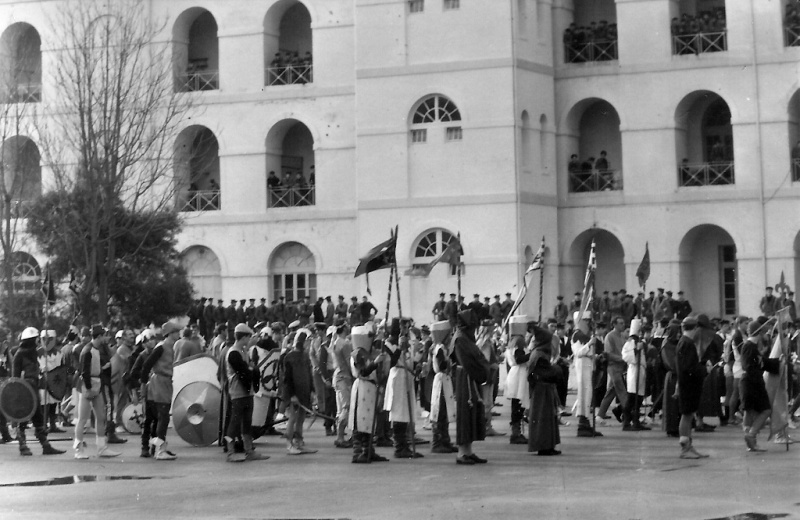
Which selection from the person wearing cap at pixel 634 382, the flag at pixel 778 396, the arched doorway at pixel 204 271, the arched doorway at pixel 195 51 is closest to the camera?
the flag at pixel 778 396

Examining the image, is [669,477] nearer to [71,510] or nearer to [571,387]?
[71,510]

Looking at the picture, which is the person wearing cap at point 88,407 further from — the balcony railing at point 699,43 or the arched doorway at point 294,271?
the balcony railing at point 699,43

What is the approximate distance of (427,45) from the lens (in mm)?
40906

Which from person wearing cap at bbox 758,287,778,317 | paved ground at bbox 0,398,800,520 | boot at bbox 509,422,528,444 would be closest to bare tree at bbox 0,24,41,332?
person wearing cap at bbox 758,287,778,317

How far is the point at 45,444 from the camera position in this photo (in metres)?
20.4

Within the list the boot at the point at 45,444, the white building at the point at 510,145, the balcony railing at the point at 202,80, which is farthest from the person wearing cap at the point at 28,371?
the balcony railing at the point at 202,80

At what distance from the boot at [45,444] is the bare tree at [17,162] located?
17541 millimetres

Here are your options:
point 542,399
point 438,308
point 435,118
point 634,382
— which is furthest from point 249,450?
point 435,118

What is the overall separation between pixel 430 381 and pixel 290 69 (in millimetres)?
22751

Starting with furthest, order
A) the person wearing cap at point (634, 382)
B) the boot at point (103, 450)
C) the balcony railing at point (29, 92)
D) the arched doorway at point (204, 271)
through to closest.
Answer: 1. the arched doorway at point (204, 271)
2. the balcony railing at point (29, 92)
3. the person wearing cap at point (634, 382)
4. the boot at point (103, 450)

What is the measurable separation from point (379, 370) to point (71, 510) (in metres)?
5.51

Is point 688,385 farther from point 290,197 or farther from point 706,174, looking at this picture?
point 290,197

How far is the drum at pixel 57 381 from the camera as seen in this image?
23.9 metres

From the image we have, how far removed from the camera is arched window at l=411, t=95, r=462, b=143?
40875 millimetres
